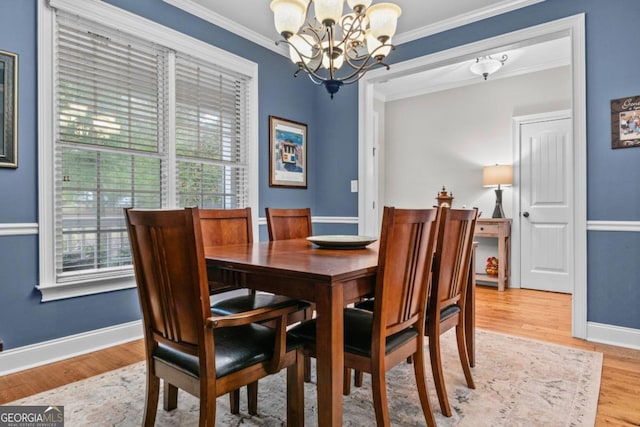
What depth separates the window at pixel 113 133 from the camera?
2.32 m

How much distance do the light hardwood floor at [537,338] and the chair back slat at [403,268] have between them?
1019mm

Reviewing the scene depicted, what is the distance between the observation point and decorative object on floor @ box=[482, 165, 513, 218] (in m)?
4.38

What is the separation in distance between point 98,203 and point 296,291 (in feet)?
6.27

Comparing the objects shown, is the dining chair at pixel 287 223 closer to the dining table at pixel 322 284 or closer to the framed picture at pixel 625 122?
the dining table at pixel 322 284

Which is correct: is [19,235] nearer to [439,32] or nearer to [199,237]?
[199,237]

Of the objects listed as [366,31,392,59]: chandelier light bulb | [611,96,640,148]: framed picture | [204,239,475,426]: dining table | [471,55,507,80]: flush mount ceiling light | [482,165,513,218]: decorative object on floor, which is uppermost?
[471,55,507,80]: flush mount ceiling light

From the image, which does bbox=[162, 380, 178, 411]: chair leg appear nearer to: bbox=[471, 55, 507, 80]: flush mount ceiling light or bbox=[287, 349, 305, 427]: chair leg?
bbox=[287, 349, 305, 427]: chair leg

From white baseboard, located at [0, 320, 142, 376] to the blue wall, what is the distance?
0.04 m

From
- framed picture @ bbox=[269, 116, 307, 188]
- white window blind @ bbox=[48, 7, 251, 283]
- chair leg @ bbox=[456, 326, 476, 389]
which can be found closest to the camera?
chair leg @ bbox=[456, 326, 476, 389]

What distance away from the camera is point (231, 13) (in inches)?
127

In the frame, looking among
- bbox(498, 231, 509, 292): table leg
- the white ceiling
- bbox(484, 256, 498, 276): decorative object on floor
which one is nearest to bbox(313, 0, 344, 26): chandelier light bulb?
the white ceiling

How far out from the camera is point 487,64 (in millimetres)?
4047

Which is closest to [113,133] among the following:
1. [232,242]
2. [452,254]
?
[232,242]

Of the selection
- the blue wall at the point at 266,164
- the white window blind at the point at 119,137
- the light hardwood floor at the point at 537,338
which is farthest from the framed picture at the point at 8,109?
the light hardwood floor at the point at 537,338
